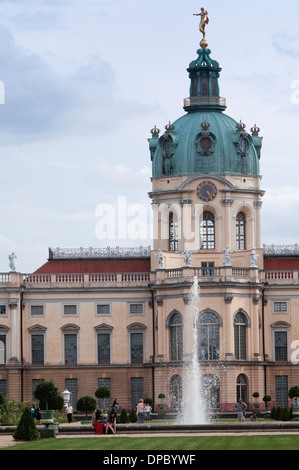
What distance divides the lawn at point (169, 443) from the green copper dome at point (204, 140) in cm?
4685

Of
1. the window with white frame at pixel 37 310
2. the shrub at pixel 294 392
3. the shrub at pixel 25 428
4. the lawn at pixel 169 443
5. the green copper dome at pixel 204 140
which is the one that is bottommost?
the lawn at pixel 169 443

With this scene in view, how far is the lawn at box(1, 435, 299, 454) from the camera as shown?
5938 cm

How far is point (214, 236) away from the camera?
113m

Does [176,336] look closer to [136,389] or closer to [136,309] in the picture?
[136,309]

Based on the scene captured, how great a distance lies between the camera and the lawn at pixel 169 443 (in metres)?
59.4

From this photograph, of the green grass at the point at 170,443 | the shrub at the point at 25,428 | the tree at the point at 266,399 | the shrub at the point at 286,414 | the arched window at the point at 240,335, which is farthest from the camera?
the arched window at the point at 240,335

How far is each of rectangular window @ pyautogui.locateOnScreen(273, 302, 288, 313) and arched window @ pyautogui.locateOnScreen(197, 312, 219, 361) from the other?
6243 millimetres

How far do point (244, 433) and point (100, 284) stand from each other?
41.3m

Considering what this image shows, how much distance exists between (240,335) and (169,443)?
46.4m

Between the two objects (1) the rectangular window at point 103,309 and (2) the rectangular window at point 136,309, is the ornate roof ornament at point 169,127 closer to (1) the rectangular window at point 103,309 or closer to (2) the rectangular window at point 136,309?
(2) the rectangular window at point 136,309

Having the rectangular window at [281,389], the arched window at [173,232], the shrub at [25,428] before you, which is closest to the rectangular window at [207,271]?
the arched window at [173,232]

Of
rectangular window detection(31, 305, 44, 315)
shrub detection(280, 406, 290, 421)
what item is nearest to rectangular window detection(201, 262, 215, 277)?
rectangular window detection(31, 305, 44, 315)

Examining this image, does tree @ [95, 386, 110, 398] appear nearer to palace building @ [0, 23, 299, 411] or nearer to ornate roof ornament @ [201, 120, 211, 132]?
palace building @ [0, 23, 299, 411]
